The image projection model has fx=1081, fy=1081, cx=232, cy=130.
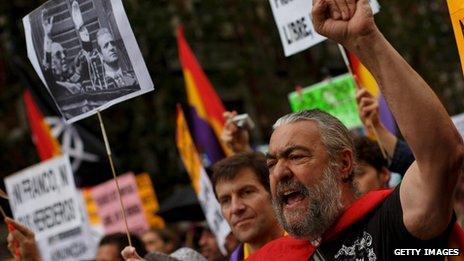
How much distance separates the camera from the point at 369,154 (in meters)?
5.01

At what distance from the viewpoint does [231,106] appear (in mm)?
27016

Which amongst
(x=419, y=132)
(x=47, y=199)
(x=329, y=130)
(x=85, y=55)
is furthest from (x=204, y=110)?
(x=419, y=132)

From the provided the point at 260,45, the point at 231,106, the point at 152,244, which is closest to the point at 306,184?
the point at 152,244

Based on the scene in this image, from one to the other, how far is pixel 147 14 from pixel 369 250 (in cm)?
1670

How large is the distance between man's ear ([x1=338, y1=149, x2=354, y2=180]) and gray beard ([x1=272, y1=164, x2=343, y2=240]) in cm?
7

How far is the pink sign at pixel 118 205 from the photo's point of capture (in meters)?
10.1

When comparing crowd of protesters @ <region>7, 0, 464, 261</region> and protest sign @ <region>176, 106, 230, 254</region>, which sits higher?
crowd of protesters @ <region>7, 0, 464, 261</region>

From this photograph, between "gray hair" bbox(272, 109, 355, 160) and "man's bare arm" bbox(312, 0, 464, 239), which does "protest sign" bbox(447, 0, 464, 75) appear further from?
"man's bare arm" bbox(312, 0, 464, 239)

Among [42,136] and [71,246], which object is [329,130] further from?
[42,136]

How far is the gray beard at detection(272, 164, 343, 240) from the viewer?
323cm

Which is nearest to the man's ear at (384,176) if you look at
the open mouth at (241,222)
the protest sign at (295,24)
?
the open mouth at (241,222)

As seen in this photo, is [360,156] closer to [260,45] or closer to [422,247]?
[422,247]

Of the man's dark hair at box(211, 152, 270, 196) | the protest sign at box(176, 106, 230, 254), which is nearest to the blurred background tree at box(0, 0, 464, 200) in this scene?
the protest sign at box(176, 106, 230, 254)

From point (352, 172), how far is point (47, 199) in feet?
14.6
